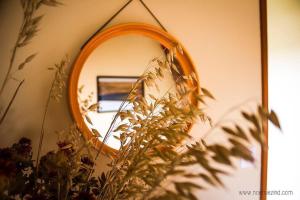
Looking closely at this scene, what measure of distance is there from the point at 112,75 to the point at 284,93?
3.51 feet

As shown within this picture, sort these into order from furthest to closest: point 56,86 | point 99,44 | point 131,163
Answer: point 99,44 → point 56,86 → point 131,163

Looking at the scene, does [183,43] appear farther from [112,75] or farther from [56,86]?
[56,86]

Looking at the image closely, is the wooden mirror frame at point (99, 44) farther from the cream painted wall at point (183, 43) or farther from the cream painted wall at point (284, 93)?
the cream painted wall at point (284, 93)

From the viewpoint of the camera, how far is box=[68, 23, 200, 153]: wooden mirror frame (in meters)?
0.88

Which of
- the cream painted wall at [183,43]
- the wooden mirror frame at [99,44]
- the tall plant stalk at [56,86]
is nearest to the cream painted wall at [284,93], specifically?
the cream painted wall at [183,43]

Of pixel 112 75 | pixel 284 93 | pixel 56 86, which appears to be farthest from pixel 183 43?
pixel 284 93

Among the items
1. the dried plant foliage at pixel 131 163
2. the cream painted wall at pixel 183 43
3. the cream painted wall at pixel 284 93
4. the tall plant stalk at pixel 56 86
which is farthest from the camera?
the cream painted wall at pixel 284 93

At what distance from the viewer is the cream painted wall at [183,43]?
86 cm

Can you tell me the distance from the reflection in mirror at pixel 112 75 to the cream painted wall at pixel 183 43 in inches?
3.3

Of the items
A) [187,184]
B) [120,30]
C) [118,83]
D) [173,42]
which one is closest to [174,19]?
[173,42]

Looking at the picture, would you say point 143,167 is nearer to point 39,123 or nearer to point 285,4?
point 39,123

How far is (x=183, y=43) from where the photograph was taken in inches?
44.6

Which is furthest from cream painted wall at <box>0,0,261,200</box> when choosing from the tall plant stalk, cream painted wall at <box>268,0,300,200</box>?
cream painted wall at <box>268,0,300,200</box>

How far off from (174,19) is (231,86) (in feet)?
1.51
